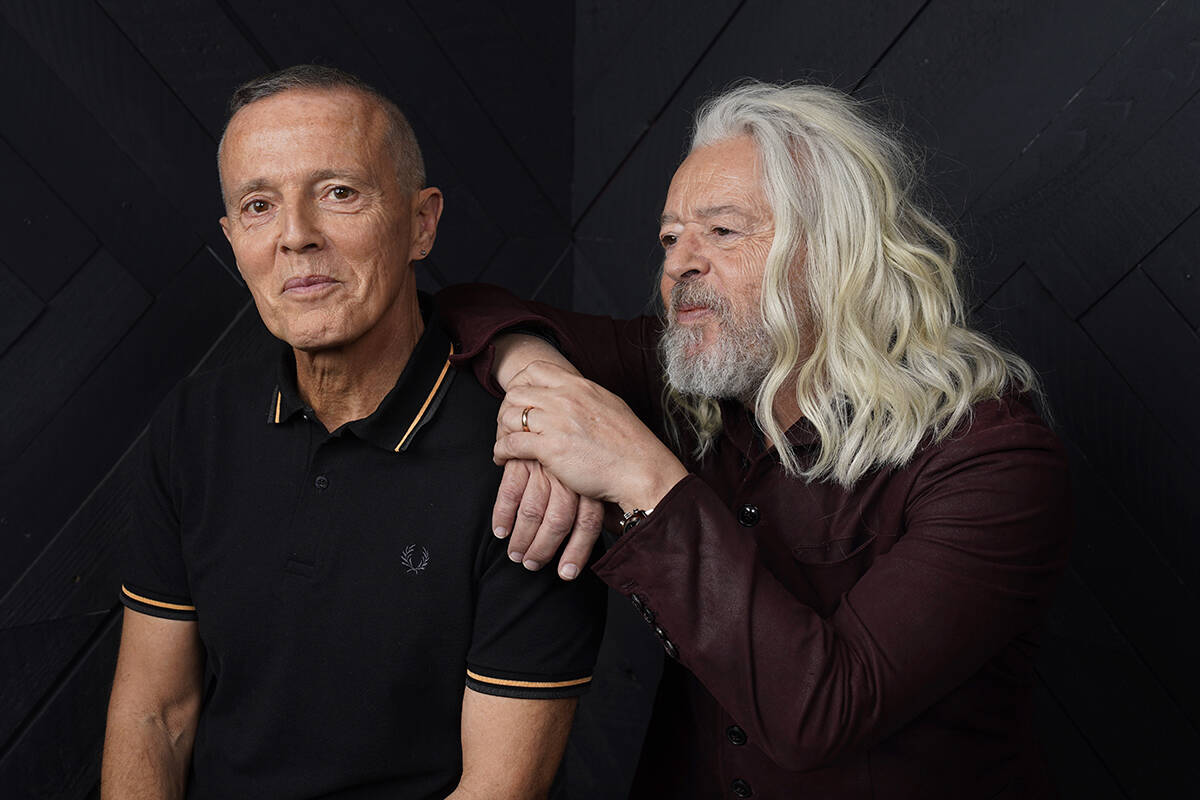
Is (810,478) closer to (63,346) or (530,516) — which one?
(530,516)

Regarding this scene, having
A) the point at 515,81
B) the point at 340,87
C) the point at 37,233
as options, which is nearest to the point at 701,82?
the point at 515,81

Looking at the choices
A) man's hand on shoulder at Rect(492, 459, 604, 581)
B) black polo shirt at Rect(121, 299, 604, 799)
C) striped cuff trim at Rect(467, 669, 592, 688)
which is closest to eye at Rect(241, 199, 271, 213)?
black polo shirt at Rect(121, 299, 604, 799)

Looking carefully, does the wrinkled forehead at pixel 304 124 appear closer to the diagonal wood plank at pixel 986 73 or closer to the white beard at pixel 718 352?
the white beard at pixel 718 352

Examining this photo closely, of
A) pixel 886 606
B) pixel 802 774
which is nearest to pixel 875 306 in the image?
pixel 886 606

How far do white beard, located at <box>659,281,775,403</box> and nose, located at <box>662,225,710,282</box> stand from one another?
2cm

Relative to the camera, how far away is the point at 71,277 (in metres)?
1.73

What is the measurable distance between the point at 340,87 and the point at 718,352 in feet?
2.17

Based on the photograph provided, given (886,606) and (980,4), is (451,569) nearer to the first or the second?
(886,606)

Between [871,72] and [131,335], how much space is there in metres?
1.45

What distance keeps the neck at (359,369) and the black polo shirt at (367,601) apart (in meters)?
0.03

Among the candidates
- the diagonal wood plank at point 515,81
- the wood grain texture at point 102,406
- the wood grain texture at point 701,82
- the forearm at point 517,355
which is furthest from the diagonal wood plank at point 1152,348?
the wood grain texture at point 102,406

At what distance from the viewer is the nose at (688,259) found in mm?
1577

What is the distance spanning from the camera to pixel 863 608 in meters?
1.30

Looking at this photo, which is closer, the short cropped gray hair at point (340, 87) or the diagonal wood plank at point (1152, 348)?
the short cropped gray hair at point (340, 87)
